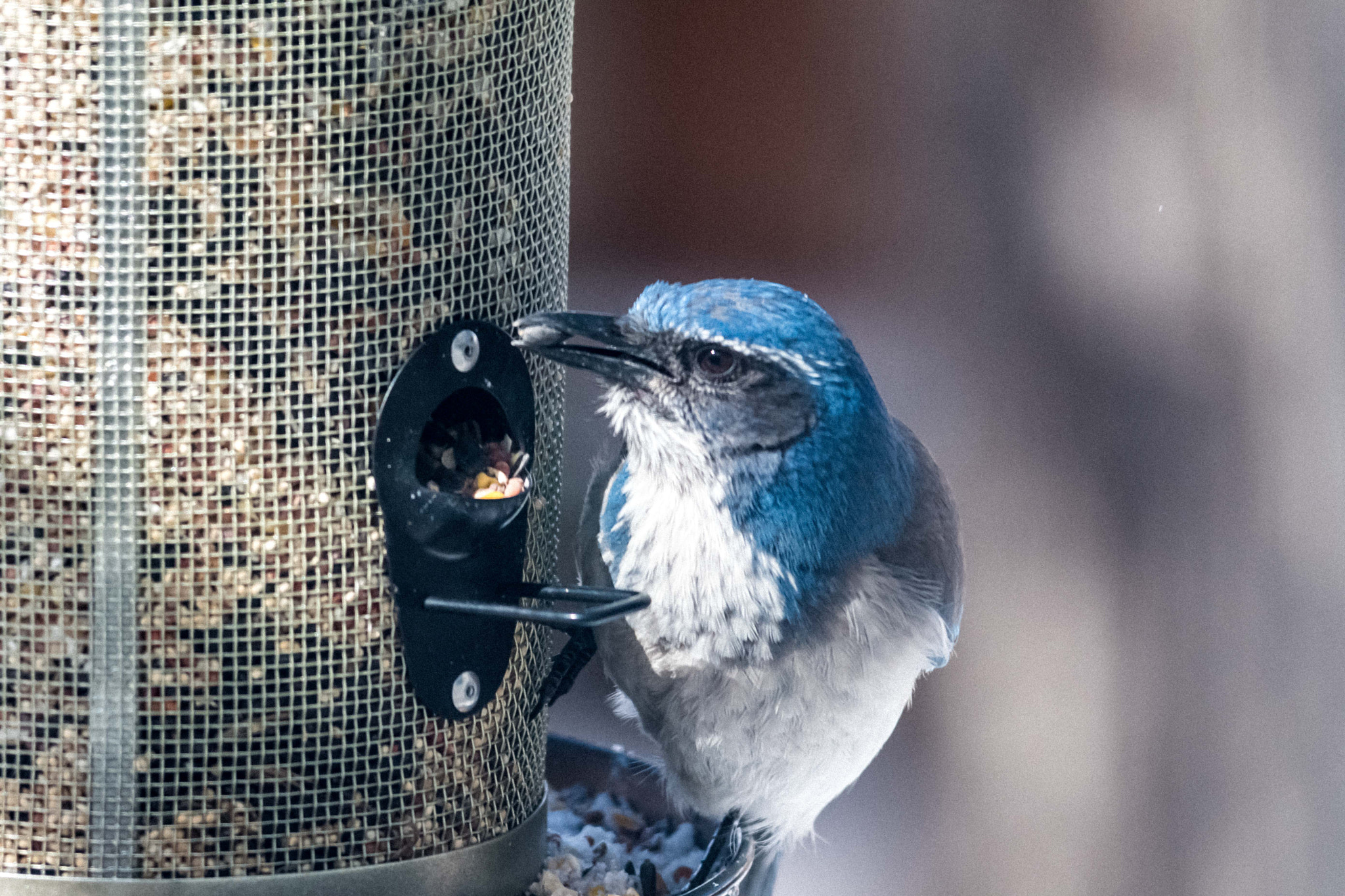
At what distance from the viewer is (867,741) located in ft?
11.9

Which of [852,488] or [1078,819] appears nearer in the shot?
[852,488]

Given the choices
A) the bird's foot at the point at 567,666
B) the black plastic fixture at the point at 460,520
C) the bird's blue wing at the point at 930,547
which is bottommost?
the bird's foot at the point at 567,666

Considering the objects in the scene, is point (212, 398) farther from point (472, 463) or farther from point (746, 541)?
point (746, 541)

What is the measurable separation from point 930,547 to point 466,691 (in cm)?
131

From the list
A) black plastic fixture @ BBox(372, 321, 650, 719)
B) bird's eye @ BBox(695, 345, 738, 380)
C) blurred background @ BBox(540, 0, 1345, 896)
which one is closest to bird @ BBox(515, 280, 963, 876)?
bird's eye @ BBox(695, 345, 738, 380)

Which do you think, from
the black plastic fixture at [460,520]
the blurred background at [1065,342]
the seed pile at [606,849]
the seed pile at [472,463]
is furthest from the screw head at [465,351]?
the blurred background at [1065,342]

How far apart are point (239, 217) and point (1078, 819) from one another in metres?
4.18

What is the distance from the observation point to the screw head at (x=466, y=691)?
9.93ft

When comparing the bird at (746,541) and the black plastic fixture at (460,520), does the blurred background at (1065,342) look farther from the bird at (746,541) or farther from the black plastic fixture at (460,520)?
the black plastic fixture at (460,520)

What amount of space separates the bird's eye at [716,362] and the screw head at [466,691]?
2.52 ft

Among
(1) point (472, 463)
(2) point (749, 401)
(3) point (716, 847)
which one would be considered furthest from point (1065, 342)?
(1) point (472, 463)

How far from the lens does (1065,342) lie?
5.57 metres

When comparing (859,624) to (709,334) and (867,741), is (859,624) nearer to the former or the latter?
(867,741)

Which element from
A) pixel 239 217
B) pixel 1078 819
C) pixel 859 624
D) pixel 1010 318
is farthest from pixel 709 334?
pixel 1078 819
